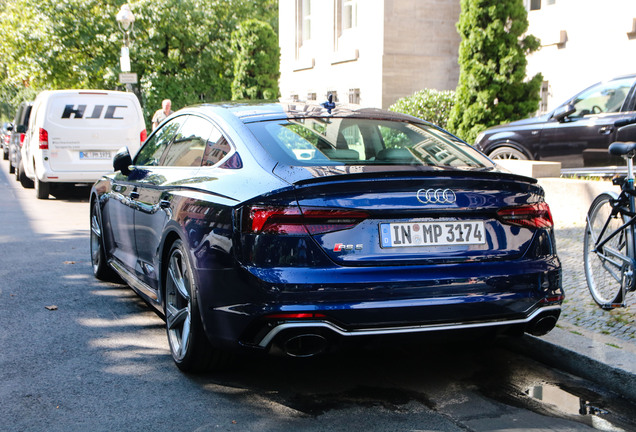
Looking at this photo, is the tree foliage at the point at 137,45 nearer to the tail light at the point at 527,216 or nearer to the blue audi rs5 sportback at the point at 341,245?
the blue audi rs5 sportback at the point at 341,245

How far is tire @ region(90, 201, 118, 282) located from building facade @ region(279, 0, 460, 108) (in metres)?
15.2

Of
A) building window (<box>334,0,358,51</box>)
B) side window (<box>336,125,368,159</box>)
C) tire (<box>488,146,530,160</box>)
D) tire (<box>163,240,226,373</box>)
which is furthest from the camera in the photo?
building window (<box>334,0,358,51</box>)

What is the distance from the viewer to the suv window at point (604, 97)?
1153 centimetres

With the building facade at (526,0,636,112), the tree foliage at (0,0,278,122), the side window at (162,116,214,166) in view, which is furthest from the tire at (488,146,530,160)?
the tree foliage at (0,0,278,122)

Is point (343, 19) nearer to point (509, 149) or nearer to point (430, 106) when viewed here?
point (430, 106)

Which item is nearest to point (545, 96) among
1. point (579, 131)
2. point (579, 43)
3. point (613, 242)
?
point (579, 43)

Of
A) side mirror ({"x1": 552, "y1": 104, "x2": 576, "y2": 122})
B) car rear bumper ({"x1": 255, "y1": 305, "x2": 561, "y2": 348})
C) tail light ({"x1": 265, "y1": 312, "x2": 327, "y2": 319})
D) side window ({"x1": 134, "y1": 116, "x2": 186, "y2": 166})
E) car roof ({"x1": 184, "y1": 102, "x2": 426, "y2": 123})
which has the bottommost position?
car rear bumper ({"x1": 255, "y1": 305, "x2": 561, "y2": 348})

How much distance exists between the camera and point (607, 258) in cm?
588

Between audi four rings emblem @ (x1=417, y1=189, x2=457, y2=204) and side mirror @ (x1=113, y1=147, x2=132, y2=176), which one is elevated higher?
side mirror @ (x1=113, y1=147, x2=132, y2=176)

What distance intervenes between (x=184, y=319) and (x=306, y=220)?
3.89 ft

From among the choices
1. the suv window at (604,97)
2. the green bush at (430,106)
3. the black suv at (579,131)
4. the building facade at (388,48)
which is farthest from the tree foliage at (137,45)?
the suv window at (604,97)

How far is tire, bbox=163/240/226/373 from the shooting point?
4312 millimetres

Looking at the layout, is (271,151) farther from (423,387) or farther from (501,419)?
(501,419)

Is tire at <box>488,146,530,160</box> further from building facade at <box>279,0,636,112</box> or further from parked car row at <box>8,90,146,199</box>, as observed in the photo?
parked car row at <box>8,90,146,199</box>
